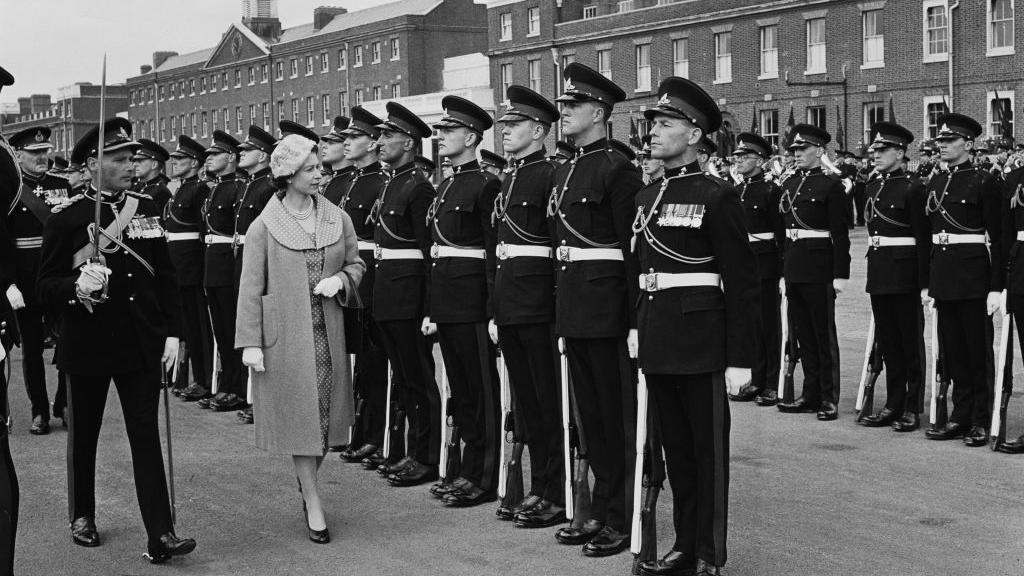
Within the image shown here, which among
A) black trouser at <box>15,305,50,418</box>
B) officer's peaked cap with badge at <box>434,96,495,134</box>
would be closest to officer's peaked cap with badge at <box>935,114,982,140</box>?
officer's peaked cap with badge at <box>434,96,495,134</box>

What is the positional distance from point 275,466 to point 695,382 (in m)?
4.05

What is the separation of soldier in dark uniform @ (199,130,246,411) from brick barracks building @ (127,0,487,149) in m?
58.2

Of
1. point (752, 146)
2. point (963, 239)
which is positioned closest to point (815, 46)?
point (752, 146)

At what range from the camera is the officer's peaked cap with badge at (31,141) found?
40.1 ft

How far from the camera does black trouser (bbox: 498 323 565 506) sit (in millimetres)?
7625

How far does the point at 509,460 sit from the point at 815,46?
38.2 meters

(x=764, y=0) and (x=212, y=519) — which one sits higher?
(x=764, y=0)

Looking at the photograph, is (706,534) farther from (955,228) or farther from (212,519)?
(955,228)

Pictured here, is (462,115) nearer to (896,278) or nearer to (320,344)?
(320,344)

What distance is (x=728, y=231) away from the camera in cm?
619

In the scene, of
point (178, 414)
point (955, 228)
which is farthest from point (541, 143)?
point (178, 414)

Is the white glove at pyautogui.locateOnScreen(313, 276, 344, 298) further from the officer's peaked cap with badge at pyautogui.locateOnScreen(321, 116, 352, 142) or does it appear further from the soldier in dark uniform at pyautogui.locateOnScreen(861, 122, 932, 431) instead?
the soldier in dark uniform at pyautogui.locateOnScreen(861, 122, 932, 431)

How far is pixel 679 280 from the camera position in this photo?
6.34 metres

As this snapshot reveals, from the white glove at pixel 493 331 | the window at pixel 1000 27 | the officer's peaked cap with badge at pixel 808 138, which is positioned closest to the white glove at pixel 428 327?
the white glove at pixel 493 331
